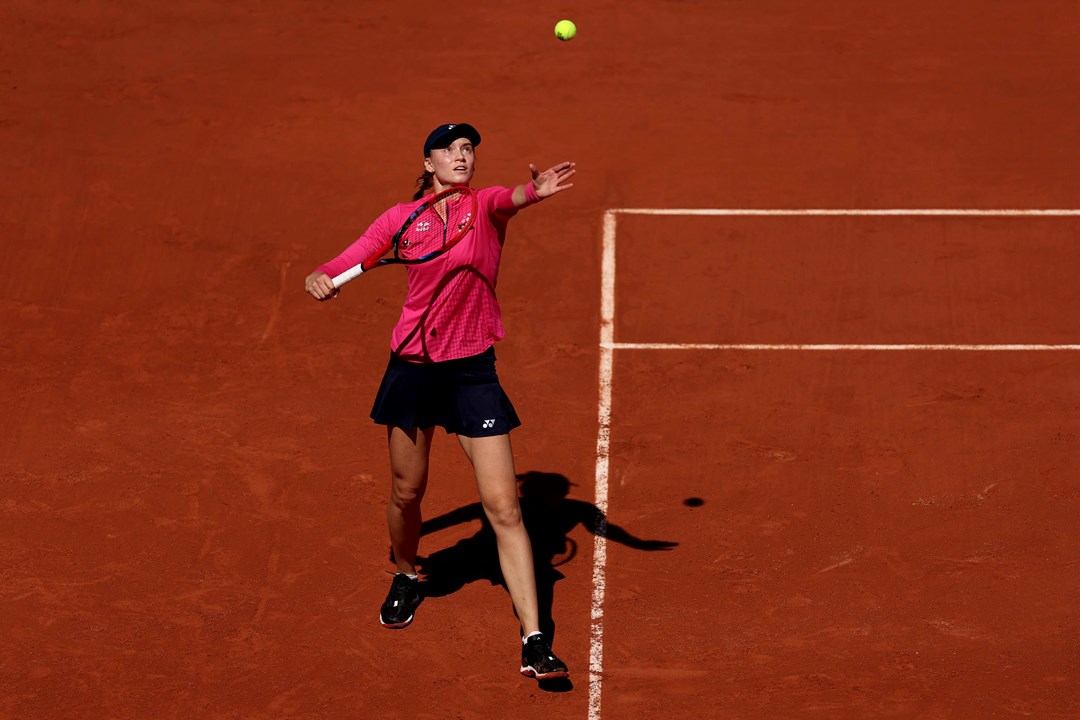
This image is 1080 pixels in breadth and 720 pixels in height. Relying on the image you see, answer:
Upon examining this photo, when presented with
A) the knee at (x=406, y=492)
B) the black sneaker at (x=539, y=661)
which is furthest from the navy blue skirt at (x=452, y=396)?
the black sneaker at (x=539, y=661)

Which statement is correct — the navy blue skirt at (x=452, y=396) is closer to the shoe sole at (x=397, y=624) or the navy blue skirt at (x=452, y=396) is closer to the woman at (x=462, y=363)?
the woman at (x=462, y=363)

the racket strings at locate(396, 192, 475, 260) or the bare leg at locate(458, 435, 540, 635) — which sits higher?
the racket strings at locate(396, 192, 475, 260)

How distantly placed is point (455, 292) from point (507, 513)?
123 centimetres

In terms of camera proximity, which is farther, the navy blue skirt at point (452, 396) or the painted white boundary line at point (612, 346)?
the painted white boundary line at point (612, 346)

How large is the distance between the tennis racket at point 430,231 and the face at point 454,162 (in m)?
0.08

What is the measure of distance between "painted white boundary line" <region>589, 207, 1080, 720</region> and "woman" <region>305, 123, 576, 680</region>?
579 millimetres

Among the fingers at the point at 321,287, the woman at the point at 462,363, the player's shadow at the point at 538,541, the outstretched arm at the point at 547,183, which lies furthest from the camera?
the player's shadow at the point at 538,541

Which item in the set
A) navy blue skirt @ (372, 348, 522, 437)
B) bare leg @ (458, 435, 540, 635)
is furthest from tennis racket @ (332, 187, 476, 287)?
bare leg @ (458, 435, 540, 635)

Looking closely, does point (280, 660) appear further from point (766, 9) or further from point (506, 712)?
point (766, 9)

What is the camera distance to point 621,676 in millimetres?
9070

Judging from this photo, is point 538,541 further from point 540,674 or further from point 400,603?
point 540,674

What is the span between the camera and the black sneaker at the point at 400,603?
9500mm

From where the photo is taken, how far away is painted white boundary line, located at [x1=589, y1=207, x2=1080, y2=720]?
31.2 ft

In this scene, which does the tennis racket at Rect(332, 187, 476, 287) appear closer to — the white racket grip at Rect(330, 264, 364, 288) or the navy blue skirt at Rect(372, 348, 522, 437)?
the white racket grip at Rect(330, 264, 364, 288)
